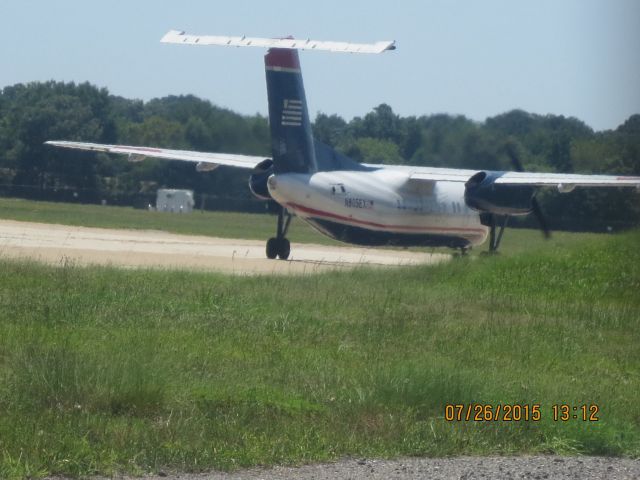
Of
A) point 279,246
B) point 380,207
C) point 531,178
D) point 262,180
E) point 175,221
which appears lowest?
point 175,221

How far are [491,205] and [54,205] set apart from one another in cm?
2863

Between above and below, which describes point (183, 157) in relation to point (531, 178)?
below

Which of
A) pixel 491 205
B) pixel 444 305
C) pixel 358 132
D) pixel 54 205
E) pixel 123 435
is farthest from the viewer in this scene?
pixel 54 205

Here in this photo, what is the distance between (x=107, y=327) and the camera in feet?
43.6

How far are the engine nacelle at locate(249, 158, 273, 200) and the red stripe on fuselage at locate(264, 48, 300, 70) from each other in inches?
120

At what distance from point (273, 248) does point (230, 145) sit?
717 cm

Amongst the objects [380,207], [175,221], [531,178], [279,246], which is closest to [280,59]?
[380,207]

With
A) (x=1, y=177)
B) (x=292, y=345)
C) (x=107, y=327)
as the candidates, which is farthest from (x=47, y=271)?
(x=1, y=177)

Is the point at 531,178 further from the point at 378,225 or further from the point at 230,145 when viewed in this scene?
the point at 230,145

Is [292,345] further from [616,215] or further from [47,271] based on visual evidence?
[616,215]

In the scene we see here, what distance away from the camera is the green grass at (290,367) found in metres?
8.37
